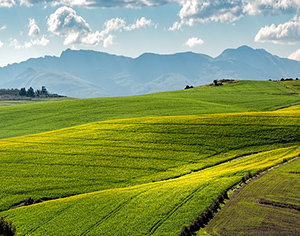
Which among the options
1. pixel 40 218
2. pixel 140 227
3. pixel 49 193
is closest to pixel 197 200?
pixel 140 227

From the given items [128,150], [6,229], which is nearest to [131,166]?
[128,150]

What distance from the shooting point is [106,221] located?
112 feet

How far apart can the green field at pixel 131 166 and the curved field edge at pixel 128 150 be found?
14 cm

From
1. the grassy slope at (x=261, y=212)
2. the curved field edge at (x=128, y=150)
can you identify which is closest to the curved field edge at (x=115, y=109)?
the curved field edge at (x=128, y=150)

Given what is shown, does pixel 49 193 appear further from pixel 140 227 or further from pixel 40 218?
pixel 140 227

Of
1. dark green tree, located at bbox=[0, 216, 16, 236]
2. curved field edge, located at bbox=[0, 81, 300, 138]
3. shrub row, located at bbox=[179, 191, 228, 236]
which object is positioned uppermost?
curved field edge, located at bbox=[0, 81, 300, 138]

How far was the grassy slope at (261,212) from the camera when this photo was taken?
94.0ft

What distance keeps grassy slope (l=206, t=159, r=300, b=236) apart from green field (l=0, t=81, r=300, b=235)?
265cm

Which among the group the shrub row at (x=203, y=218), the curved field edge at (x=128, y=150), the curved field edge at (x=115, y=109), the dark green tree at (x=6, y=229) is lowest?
the dark green tree at (x=6, y=229)

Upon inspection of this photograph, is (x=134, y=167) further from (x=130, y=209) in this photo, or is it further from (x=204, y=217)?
(x=204, y=217)

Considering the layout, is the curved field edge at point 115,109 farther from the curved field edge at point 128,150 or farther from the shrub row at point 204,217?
the shrub row at point 204,217

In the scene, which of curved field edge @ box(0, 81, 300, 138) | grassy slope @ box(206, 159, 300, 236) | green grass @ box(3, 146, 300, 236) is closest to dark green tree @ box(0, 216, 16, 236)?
green grass @ box(3, 146, 300, 236)

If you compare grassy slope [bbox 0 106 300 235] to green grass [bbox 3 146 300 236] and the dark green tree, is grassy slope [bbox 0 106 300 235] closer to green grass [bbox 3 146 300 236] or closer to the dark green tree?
green grass [bbox 3 146 300 236]

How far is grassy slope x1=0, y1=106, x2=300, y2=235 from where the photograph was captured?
34.7m
